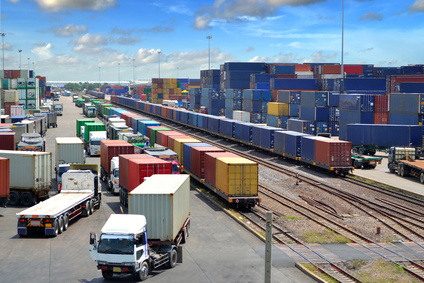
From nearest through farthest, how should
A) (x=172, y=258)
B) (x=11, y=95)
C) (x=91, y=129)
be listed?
(x=172, y=258), (x=91, y=129), (x=11, y=95)

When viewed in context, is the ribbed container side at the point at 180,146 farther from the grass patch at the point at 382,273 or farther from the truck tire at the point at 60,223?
the grass patch at the point at 382,273

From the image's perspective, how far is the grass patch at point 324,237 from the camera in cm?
→ 2772

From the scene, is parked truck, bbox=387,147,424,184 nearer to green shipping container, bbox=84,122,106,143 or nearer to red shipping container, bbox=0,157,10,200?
red shipping container, bbox=0,157,10,200

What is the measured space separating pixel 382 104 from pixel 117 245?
183 feet

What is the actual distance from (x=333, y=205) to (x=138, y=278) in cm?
1915

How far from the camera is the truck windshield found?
67.1 feet

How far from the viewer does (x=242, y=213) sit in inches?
1353

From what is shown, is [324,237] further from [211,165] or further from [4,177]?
[4,177]

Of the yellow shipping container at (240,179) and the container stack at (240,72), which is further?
the container stack at (240,72)

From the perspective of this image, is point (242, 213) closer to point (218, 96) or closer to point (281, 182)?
point (281, 182)

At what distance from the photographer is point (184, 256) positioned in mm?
24953

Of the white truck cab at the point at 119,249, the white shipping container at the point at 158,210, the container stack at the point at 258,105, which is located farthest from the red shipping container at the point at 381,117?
the white truck cab at the point at 119,249

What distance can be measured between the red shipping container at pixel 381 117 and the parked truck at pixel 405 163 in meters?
17.9

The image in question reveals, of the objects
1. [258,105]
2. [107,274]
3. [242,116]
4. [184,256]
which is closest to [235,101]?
[242,116]
